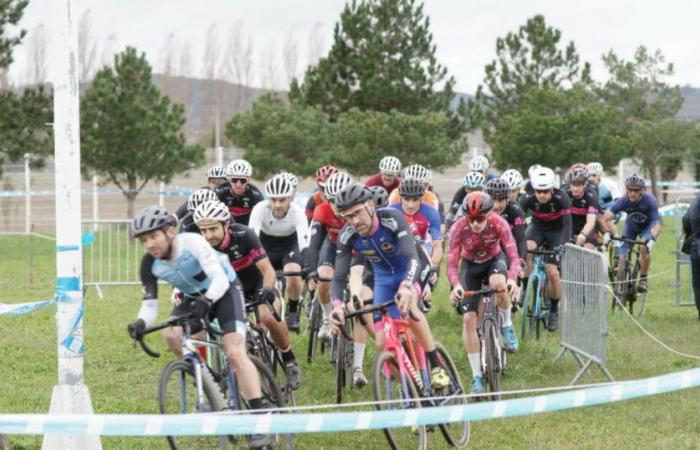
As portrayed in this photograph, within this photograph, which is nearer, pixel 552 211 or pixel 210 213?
pixel 210 213

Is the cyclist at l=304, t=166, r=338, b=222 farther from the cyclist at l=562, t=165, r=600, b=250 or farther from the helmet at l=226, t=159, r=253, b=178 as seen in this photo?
the cyclist at l=562, t=165, r=600, b=250

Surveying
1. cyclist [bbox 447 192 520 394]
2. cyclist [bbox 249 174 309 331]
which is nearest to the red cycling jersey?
cyclist [bbox 447 192 520 394]

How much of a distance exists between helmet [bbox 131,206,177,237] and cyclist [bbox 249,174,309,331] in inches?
157

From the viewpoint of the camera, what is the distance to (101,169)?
37.2 m

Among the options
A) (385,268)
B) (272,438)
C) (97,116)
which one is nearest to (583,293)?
(385,268)

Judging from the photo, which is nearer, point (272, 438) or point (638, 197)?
point (272, 438)

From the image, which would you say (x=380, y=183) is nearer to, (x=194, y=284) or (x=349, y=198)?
(x=349, y=198)

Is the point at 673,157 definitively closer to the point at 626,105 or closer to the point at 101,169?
the point at 626,105

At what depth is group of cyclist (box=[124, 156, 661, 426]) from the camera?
316 inches

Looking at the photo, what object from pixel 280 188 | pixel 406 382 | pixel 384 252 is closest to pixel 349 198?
pixel 384 252

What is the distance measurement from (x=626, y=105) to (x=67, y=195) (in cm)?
4001

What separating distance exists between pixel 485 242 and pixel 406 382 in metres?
2.92

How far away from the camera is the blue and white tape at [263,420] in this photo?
542 cm

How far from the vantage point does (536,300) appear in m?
14.1
